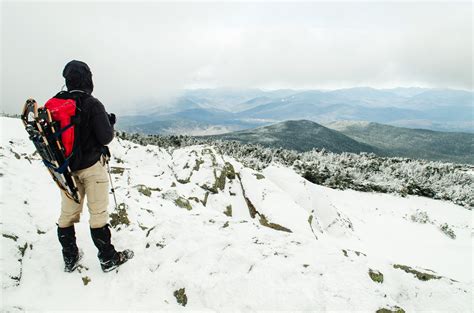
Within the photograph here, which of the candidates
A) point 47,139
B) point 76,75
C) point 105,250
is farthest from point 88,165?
point 105,250

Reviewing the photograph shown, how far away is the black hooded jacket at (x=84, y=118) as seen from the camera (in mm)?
4258

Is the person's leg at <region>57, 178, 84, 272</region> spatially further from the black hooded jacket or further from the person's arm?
the person's arm

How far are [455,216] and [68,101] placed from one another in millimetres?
21147

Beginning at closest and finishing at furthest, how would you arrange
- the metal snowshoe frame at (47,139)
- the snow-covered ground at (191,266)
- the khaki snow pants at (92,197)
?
the metal snowshoe frame at (47,139), the snow-covered ground at (191,266), the khaki snow pants at (92,197)

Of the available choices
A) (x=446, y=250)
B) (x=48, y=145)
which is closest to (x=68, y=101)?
(x=48, y=145)

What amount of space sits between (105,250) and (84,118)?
2.38m

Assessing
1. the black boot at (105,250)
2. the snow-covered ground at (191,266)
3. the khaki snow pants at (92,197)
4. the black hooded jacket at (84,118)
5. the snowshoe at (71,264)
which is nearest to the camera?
the snow-covered ground at (191,266)

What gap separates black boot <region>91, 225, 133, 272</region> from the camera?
4.68 meters

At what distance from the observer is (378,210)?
16266 millimetres

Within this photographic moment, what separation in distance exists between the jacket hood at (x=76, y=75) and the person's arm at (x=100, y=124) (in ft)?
1.30

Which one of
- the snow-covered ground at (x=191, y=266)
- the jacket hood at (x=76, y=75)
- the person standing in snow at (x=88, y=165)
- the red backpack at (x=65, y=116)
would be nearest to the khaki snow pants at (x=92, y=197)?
the person standing in snow at (x=88, y=165)

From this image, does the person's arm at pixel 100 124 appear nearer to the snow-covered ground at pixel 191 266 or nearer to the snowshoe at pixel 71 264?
the snowshoe at pixel 71 264

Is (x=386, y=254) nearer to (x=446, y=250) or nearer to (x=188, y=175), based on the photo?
(x=446, y=250)

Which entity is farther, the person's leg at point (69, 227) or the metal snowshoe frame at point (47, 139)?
the person's leg at point (69, 227)
